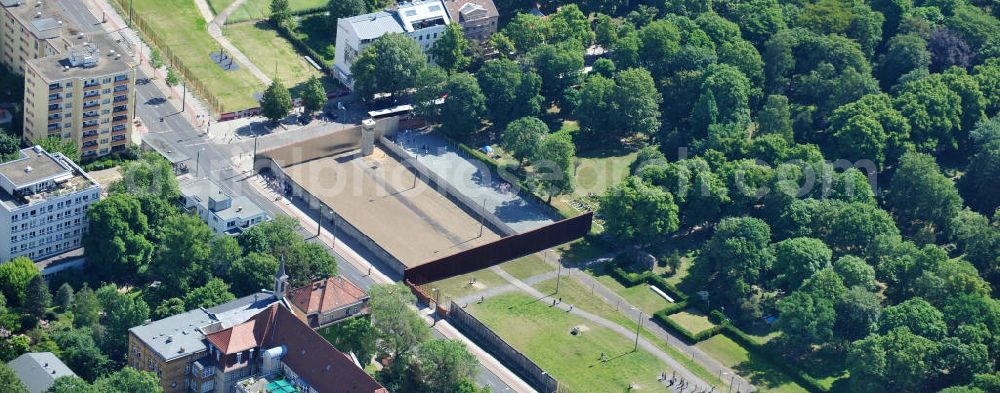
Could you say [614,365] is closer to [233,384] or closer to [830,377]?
→ [830,377]

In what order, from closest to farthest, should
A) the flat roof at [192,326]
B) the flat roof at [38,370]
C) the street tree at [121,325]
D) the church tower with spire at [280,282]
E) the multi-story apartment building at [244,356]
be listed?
the flat roof at [38,370] → the multi-story apartment building at [244,356] → the flat roof at [192,326] → the street tree at [121,325] → the church tower with spire at [280,282]

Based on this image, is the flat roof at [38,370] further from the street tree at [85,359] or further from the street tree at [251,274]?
the street tree at [251,274]

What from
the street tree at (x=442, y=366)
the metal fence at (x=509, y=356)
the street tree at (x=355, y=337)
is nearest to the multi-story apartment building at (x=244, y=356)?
the street tree at (x=355, y=337)

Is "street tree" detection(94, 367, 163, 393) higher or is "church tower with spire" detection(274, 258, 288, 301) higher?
"church tower with spire" detection(274, 258, 288, 301)

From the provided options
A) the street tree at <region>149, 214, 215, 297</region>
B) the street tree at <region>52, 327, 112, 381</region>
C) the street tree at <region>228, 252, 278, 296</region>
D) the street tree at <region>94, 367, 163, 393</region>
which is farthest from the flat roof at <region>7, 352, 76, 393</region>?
the street tree at <region>228, 252, 278, 296</region>

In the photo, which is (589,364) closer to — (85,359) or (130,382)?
(130,382)

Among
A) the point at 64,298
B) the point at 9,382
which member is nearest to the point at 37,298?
the point at 64,298

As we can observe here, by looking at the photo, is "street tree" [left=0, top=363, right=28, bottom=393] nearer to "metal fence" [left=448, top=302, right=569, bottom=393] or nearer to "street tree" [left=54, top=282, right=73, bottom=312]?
"street tree" [left=54, top=282, right=73, bottom=312]
